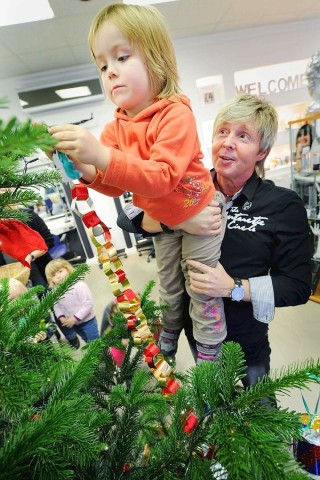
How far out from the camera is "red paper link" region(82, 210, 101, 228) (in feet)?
1.63

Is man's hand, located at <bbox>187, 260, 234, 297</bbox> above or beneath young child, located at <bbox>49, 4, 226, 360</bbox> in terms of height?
beneath

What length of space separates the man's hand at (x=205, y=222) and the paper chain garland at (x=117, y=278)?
30 cm

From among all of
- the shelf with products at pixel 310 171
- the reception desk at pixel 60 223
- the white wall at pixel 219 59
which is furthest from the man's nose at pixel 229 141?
the reception desk at pixel 60 223

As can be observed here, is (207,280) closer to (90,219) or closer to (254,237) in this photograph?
(254,237)

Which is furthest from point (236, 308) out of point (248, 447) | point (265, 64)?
point (265, 64)

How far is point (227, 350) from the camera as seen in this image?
420 mm

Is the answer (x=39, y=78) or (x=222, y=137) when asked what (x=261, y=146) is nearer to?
(x=222, y=137)

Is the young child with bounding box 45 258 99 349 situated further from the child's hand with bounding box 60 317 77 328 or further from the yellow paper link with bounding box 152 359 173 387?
the yellow paper link with bounding box 152 359 173 387

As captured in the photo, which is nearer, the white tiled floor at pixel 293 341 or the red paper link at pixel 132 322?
the red paper link at pixel 132 322

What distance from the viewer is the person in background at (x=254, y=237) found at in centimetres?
91

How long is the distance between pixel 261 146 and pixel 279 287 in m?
0.53

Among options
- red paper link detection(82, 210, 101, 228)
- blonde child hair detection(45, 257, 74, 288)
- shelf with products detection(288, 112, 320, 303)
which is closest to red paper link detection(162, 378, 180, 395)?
red paper link detection(82, 210, 101, 228)

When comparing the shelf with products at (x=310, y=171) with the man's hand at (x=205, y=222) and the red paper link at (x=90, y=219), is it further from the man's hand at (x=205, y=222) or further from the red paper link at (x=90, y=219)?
the red paper link at (x=90, y=219)

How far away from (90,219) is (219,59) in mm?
5259
